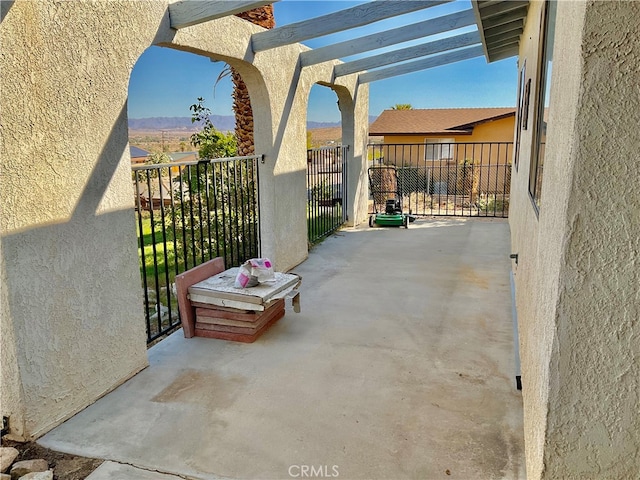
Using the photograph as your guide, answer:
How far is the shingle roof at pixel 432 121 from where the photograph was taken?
67.3 ft

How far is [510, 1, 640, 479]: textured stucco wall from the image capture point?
1340mm

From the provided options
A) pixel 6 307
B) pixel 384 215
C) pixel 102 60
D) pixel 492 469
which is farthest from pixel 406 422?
pixel 384 215

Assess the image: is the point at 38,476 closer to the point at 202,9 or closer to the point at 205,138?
the point at 202,9

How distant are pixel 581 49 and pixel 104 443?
291cm

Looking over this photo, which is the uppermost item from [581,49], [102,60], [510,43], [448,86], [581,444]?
[448,86]

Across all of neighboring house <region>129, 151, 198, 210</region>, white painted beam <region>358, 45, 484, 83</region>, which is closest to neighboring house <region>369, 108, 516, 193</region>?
neighboring house <region>129, 151, 198, 210</region>

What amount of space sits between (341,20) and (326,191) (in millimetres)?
5114

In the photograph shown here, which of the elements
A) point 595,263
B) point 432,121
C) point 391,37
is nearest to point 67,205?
point 595,263

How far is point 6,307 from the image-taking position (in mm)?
2527

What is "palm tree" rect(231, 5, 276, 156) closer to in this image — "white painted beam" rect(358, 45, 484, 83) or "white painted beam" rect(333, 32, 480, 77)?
"white painted beam" rect(333, 32, 480, 77)

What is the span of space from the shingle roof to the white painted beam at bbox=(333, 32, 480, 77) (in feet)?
45.2

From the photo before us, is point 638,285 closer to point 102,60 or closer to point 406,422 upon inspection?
point 406,422

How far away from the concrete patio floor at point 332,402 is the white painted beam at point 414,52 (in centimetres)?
365

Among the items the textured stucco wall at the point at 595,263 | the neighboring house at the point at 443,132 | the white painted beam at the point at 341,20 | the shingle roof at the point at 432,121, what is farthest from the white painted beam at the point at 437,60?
the shingle roof at the point at 432,121
